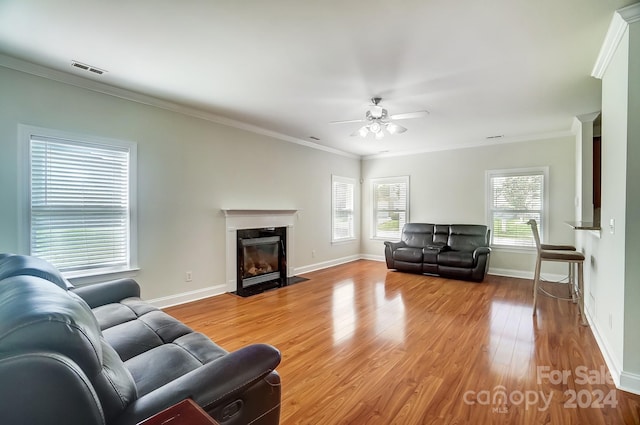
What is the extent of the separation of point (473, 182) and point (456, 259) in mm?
1796

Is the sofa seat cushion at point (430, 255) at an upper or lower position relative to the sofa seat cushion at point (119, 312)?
lower

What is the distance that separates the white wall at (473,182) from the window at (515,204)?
130mm

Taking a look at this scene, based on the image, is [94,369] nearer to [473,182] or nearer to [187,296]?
[187,296]

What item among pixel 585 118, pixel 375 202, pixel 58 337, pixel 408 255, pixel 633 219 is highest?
pixel 585 118

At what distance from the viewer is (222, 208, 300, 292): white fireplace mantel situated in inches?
183

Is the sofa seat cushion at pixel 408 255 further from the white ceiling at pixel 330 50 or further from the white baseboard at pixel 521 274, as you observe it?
the white ceiling at pixel 330 50

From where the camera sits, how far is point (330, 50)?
2594mm

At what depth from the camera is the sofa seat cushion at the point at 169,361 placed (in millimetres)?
1429

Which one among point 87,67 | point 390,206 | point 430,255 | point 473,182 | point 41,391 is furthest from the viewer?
point 390,206

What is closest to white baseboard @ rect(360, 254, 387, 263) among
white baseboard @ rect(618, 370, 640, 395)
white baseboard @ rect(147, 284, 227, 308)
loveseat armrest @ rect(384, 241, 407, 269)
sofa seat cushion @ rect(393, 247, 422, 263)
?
loveseat armrest @ rect(384, 241, 407, 269)

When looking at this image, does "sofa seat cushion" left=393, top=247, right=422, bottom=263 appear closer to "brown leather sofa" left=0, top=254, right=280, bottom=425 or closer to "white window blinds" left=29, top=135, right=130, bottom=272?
"white window blinds" left=29, top=135, right=130, bottom=272

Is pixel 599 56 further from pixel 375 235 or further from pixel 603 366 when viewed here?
pixel 375 235

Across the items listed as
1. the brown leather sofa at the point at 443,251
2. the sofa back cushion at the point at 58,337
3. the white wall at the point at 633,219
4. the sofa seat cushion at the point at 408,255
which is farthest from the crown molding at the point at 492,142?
the sofa back cushion at the point at 58,337

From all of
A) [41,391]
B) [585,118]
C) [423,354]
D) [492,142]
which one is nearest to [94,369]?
[41,391]
